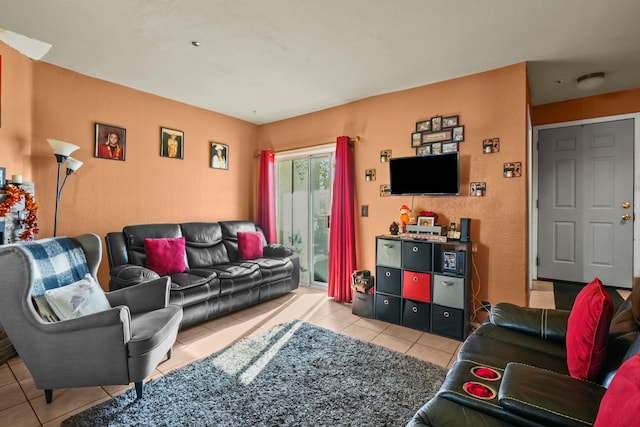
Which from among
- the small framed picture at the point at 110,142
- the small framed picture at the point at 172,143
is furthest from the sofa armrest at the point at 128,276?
the small framed picture at the point at 172,143

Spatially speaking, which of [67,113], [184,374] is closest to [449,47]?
[184,374]

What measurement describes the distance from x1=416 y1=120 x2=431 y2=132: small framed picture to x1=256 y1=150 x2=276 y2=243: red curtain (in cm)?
237

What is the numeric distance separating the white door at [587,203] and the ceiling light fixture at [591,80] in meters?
0.94

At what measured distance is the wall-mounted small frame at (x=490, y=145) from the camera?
3.09m

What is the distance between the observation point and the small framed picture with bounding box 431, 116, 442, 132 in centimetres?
341

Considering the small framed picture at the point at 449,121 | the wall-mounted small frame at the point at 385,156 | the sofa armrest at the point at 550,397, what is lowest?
the sofa armrest at the point at 550,397

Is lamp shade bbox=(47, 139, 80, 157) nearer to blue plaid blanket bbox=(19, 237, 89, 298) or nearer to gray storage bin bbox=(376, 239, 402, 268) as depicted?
blue plaid blanket bbox=(19, 237, 89, 298)

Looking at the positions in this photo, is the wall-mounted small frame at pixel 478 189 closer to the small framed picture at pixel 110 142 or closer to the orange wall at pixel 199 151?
the orange wall at pixel 199 151

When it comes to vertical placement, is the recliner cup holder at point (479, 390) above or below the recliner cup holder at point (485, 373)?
above

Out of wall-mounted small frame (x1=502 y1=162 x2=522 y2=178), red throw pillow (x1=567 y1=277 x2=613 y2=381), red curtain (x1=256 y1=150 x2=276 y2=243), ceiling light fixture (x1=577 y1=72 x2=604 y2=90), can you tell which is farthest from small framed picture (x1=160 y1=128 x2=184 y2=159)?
ceiling light fixture (x1=577 y1=72 x2=604 y2=90)

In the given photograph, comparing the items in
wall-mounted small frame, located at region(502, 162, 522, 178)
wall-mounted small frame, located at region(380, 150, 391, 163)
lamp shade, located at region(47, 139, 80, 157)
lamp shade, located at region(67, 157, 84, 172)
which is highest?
wall-mounted small frame, located at region(380, 150, 391, 163)

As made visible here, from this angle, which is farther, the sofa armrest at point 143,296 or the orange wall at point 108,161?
the orange wall at point 108,161

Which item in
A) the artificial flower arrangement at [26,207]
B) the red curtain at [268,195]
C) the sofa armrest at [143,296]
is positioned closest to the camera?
the sofa armrest at [143,296]

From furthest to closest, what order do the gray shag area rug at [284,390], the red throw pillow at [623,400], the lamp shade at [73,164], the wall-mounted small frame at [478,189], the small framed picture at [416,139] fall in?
1. the small framed picture at [416,139]
2. the wall-mounted small frame at [478,189]
3. the lamp shade at [73,164]
4. the gray shag area rug at [284,390]
5. the red throw pillow at [623,400]
